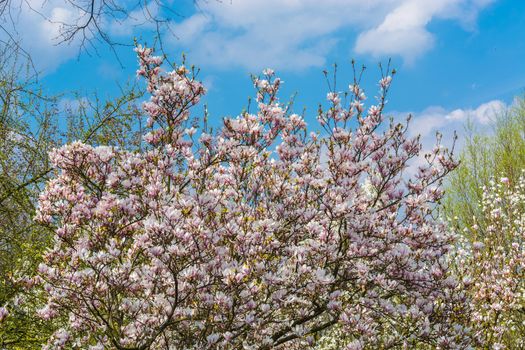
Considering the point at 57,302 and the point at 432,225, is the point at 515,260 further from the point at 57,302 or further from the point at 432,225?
the point at 57,302

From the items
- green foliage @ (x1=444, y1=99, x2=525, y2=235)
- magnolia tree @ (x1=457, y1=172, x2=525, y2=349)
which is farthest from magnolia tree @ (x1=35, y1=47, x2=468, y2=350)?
green foliage @ (x1=444, y1=99, x2=525, y2=235)

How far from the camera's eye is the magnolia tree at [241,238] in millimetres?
4648

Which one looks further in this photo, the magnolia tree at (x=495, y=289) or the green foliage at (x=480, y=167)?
the green foliage at (x=480, y=167)

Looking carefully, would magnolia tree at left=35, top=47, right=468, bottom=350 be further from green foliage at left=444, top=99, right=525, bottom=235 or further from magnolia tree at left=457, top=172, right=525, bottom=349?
green foliage at left=444, top=99, right=525, bottom=235

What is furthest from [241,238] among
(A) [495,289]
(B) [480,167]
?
(B) [480,167]

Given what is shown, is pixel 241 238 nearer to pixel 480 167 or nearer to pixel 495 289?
pixel 495 289

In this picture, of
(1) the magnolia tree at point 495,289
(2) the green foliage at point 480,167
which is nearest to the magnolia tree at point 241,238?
(1) the magnolia tree at point 495,289

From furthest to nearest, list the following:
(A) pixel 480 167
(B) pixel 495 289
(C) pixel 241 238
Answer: (A) pixel 480 167 → (B) pixel 495 289 → (C) pixel 241 238

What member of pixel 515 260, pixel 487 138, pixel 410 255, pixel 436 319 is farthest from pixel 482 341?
pixel 487 138

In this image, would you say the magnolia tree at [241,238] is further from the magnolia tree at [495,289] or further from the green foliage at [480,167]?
the green foliage at [480,167]

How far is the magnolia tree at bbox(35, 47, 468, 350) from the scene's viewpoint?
15.3 ft

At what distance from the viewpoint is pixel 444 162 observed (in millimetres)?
6059

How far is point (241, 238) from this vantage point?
4.81m

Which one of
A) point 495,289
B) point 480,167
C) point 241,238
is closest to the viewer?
point 241,238
